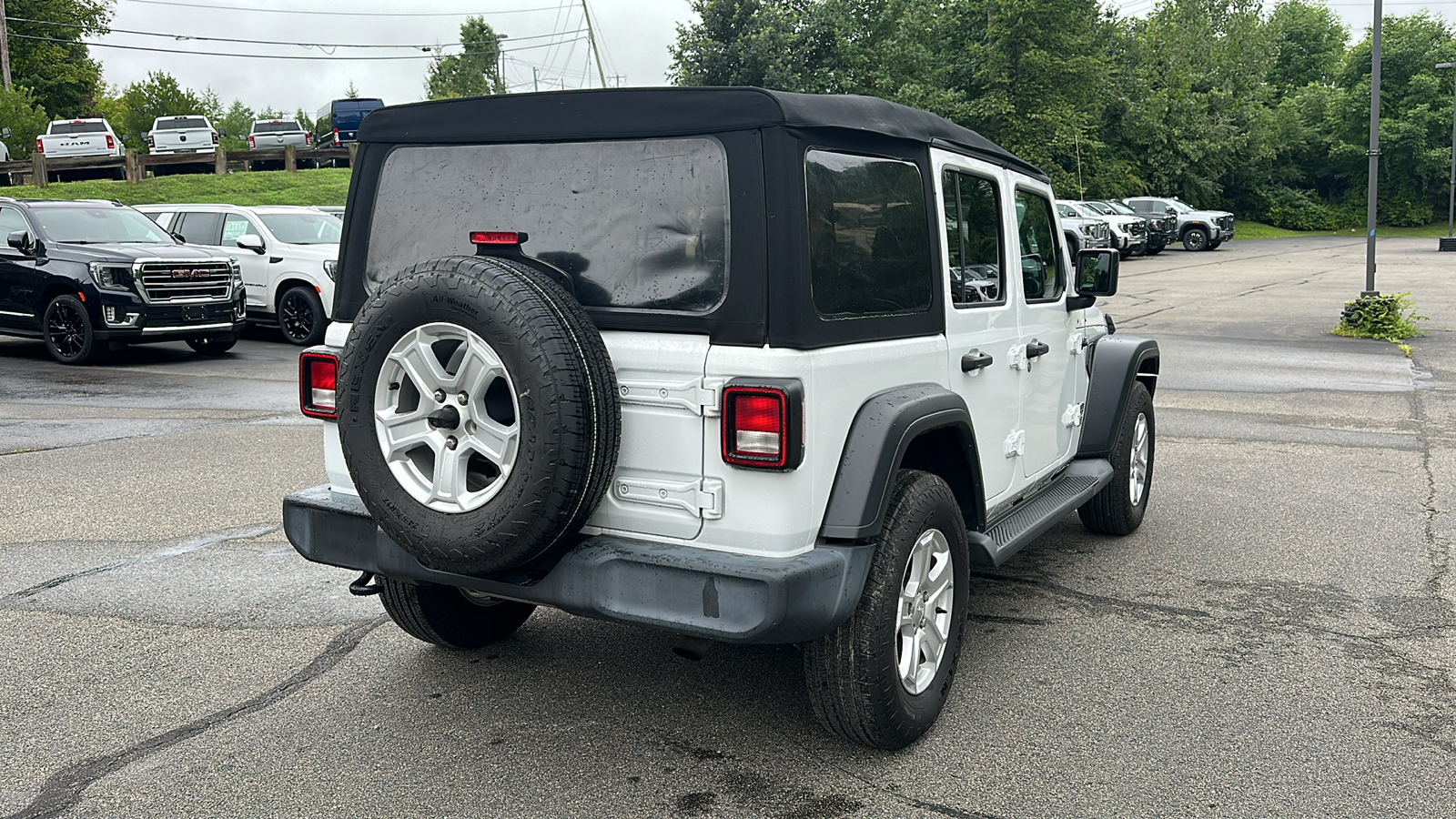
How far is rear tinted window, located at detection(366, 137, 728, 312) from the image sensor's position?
345 centimetres

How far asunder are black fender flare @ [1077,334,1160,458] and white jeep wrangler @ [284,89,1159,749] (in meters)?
2.13

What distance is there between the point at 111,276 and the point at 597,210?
39.6 feet

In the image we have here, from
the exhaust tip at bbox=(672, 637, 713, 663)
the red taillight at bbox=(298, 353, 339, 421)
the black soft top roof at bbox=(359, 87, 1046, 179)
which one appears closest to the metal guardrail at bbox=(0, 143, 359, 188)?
the red taillight at bbox=(298, 353, 339, 421)

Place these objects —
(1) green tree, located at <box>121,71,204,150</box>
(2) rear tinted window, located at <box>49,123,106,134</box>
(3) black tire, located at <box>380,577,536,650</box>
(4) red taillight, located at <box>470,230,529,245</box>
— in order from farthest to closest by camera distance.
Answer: (1) green tree, located at <box>121,71,204,150</box>
(2) rear tinted window, located at <box>49,123,106,134</box>
(3) black tire, located at <box>380,577,536,650</box>
(4) red taillight, located at <box>470,230,529,245</box>

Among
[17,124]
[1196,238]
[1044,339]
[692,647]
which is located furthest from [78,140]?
→ [692,647]

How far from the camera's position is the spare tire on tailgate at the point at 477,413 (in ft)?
10.5

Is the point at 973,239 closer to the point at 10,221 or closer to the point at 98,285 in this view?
the point at 98,285

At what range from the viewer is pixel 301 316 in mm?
16141

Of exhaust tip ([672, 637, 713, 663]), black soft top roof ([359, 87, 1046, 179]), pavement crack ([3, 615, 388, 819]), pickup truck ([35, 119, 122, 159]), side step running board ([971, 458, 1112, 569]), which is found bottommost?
pavement crack ([3, 615, 388, 819])

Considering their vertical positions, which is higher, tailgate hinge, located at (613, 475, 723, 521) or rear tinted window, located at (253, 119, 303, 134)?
rear tinted window, located at (253, 119, 303, 134)

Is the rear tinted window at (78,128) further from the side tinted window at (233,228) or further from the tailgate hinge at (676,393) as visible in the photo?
the tailgate hinge at (676,393)

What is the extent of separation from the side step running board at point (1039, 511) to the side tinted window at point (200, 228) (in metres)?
14.4

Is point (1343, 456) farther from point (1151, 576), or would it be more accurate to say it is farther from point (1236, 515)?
point (1151, 576)

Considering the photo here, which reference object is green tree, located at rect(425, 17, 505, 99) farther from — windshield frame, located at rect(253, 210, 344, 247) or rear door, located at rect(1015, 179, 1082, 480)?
rear door, located at rect(1015, 179, 1082, 480)
